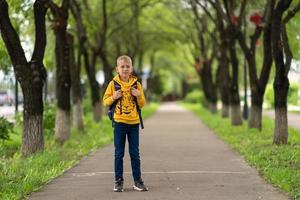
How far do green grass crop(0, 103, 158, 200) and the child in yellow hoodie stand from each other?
143 centimetres

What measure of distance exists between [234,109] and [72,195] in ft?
55.5

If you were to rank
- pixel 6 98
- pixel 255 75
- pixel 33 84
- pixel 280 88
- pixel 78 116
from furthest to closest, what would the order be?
1. pixel 6 98
2. pixel 78 116
3. pixel 255 75
4. pixel 280 88
5. pixel 33 84

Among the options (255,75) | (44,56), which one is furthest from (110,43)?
(44,56)

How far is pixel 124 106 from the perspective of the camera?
351 inches

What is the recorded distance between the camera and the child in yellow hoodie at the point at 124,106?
29.1 ft

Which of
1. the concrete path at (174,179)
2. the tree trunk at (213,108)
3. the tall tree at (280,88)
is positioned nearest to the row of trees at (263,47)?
the tall tree at (280,88)

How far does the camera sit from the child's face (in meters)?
8.80

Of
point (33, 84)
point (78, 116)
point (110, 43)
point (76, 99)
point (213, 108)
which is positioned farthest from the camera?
point (110, 43)

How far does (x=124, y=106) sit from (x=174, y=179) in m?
2.03

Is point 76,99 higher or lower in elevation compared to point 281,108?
higher

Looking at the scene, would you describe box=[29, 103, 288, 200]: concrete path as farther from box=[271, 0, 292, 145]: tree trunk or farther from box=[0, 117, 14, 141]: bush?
box=[0, 117, 14, 141]: bush

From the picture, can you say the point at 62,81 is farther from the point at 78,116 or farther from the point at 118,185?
the point at 118,185

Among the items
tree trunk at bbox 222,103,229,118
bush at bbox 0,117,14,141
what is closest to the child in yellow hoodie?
bush at bbox 0,117,14,141

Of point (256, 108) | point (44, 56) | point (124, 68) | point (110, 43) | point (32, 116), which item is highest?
point (110, 43)
